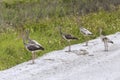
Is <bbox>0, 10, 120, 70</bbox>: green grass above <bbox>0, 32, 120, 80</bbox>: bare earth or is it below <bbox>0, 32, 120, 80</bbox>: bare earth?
above

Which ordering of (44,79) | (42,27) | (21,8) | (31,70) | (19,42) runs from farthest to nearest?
(21,8), (42,27), (19,42), (31,70), (44,79)

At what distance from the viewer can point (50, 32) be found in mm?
25766

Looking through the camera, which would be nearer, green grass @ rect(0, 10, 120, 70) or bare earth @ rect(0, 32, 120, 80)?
bare earth @ rect(0, 32, 120, 80)

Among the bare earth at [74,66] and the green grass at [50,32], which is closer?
the bare earth at [74,66]

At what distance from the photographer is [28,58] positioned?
69.5 ft

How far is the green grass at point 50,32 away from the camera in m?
21.3

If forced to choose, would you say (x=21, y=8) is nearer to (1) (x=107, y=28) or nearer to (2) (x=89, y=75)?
(1) (x=107, y=28)

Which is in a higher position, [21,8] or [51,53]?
[21,8]

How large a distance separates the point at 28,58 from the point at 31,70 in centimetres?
356

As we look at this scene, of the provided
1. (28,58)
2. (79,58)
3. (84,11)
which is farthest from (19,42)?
(84,11)

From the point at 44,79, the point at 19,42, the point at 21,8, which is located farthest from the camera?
the point at 21,8

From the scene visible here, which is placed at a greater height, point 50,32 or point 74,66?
point 50,32

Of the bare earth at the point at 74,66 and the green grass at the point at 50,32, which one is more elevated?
the green grass at the point at 50,32

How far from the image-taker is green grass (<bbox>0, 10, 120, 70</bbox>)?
21.3 meters
